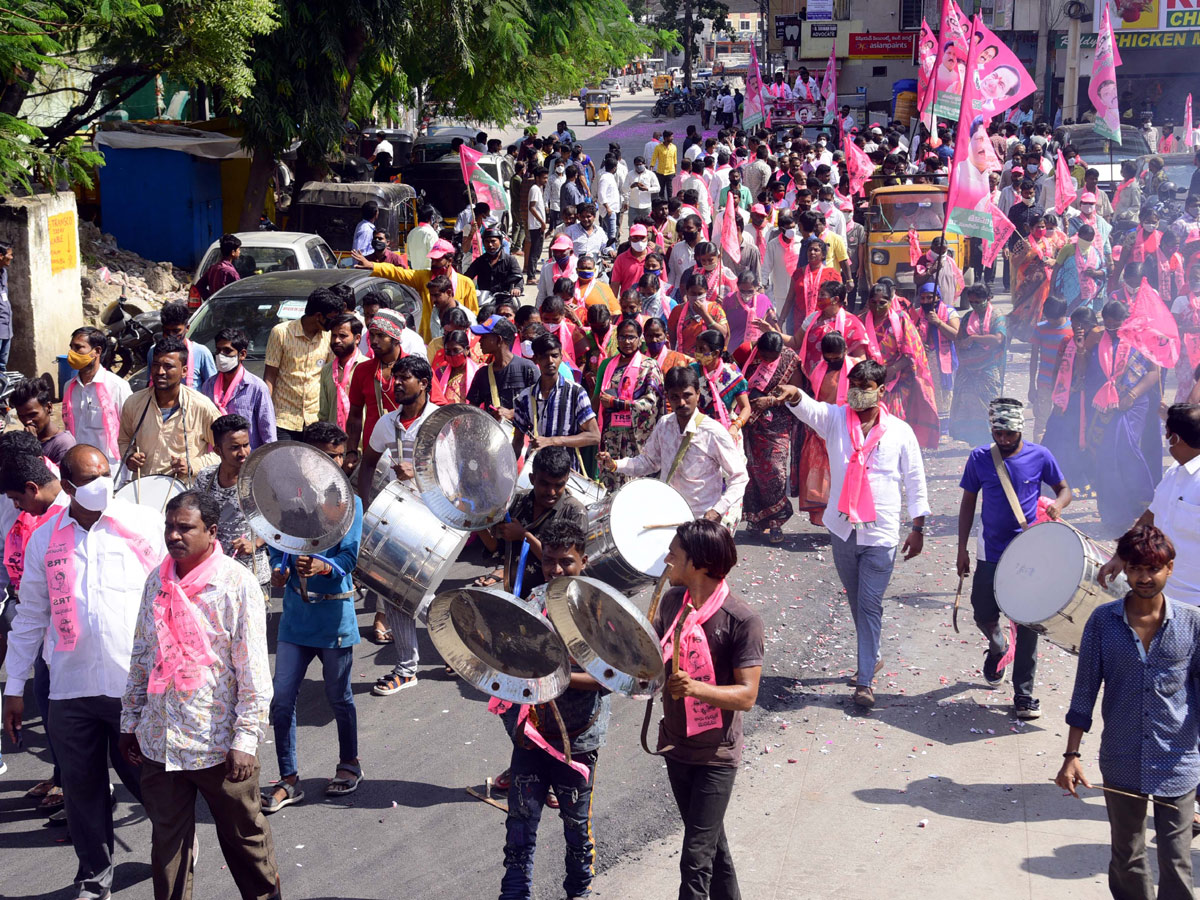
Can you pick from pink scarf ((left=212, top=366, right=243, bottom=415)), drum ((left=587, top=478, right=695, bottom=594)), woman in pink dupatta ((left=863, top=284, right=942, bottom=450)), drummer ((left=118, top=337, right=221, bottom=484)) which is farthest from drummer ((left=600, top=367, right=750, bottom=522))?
woman in pink dupatta ((left=863, top=284, right=942, bottom=450))

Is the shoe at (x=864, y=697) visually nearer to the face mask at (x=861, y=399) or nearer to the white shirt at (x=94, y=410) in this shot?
the face mask at (x=861, y=399)

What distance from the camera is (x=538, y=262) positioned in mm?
22922

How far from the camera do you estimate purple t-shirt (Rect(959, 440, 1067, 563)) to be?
7195mm

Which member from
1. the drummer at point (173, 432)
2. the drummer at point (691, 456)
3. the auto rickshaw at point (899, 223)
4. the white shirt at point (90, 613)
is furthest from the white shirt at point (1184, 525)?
the auto rickshaw at point (899, 223)

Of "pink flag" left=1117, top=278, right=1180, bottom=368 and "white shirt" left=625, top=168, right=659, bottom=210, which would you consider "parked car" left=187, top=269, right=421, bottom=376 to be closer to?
"pink flag" left=1117, top=278, right=1180, bottom=368

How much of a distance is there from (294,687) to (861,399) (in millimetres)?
3349

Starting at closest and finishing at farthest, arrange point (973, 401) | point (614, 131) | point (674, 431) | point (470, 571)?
point (674, 431), point (470, 571), point (973, 401), point (614, 131)

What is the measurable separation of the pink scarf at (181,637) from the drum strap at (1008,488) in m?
4.19

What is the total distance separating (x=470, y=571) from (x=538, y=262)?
45.2 feet

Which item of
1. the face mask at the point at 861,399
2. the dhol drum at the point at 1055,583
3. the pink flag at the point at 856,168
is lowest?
the dhol drum at the point at 1055,583

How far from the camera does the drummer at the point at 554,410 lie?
8359 mm

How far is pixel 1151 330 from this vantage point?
9953mm

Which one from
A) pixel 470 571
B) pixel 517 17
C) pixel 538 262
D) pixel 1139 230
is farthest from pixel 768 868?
pixel 517 17

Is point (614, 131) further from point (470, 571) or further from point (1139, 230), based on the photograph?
point (470, 571)
